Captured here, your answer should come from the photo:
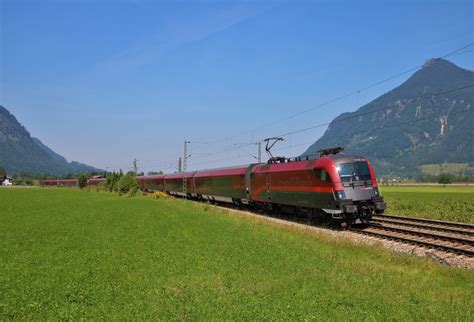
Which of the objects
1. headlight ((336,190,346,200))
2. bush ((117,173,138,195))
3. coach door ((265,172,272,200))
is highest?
bush ((117,173,138,195))

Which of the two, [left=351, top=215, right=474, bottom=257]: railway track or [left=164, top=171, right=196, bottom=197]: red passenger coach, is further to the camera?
[left=164, top=171, right=196, bottom=197]: red passenger coach

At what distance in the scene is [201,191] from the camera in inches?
1866

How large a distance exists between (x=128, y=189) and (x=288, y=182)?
158 feet

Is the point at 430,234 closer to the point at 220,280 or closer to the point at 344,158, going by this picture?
the point at 344,158

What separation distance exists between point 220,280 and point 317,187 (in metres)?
13.0

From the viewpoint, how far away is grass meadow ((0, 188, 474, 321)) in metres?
7.89

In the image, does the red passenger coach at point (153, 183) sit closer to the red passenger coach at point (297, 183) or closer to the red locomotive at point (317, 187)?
the red locomotive at point (317, 187)

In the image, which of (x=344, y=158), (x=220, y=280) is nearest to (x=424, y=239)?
(x=344, y=158)

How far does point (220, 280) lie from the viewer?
10047mm

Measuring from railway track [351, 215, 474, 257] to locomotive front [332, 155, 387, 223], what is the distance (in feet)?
2.77

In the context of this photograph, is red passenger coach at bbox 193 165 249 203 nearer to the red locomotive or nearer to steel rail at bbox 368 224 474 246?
the red locomotive

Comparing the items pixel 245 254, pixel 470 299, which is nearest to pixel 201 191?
pixel 245 254

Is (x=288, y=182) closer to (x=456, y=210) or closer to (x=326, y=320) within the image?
(x=456, y=210)

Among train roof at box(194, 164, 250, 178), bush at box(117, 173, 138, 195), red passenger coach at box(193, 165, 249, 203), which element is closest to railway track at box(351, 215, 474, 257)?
red passenger coach at box(193, 165, 249, 203)
